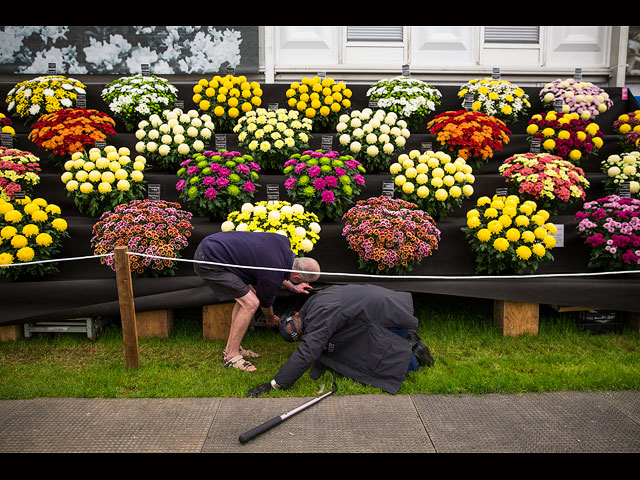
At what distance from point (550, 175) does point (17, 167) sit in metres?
5.75

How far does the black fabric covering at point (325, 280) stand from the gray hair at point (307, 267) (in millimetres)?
186

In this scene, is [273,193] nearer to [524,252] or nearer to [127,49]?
[524,252]

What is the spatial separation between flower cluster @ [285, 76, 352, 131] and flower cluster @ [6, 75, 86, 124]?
9.94ft

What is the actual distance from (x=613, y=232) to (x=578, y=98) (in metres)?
3.01

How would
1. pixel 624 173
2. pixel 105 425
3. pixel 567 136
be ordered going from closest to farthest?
pixel 105 425, pixel 624 173, pixel 567 136

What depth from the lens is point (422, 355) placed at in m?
3.76

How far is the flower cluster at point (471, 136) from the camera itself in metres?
5.83

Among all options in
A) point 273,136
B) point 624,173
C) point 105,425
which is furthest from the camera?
point 273,136

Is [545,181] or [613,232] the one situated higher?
[545,181]

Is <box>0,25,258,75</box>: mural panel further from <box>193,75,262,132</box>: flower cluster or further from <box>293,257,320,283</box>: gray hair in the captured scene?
<box>293,257,320,283</box>: gray hair

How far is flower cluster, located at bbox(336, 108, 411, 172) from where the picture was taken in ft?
19.2

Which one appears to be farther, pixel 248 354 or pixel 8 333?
pixel 8 333

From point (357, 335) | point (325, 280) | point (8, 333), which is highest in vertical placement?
point (325, 280)

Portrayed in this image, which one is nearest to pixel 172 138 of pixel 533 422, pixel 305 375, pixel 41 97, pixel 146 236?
pixel 146 236
